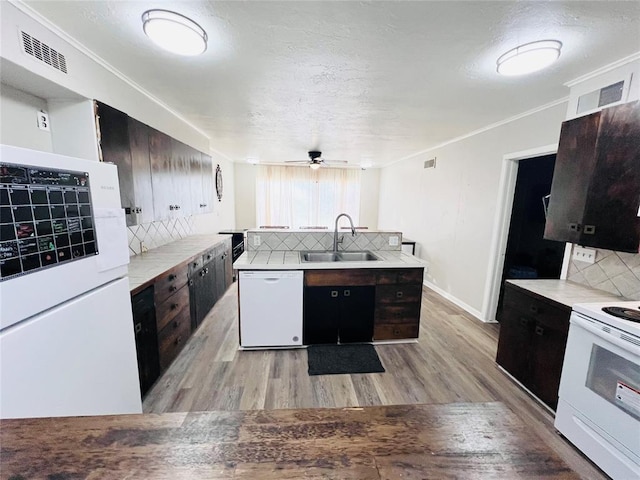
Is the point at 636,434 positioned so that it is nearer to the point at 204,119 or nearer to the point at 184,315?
the point at 184,315

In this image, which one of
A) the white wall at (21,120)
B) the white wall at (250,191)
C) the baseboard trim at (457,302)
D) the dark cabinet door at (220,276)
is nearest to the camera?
the white wall at (21,120)

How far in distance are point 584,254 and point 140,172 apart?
3831 millimetres

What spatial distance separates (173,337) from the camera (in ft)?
7.77

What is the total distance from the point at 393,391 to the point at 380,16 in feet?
8.46

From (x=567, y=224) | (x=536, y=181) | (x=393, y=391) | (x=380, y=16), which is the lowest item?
(x=393, y=391)

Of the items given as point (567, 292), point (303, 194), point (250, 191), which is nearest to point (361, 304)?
point (567, 292)

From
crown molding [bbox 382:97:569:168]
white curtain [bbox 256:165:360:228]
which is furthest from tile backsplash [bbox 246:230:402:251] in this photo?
white curtain [bbox 256:165:360:228]

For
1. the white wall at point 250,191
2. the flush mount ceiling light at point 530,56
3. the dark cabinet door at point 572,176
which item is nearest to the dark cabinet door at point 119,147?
the flush mount ceiling light at point 530,56

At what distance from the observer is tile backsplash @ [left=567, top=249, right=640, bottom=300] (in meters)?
1.84

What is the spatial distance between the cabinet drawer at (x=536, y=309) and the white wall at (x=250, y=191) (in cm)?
548

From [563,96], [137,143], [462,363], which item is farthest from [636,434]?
[137,143]

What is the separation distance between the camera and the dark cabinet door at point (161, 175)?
2393 millimetres

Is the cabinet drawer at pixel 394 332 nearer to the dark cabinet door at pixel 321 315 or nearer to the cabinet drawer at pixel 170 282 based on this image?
the dark cabinet door at pixel 321 315

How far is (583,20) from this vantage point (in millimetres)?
1376
